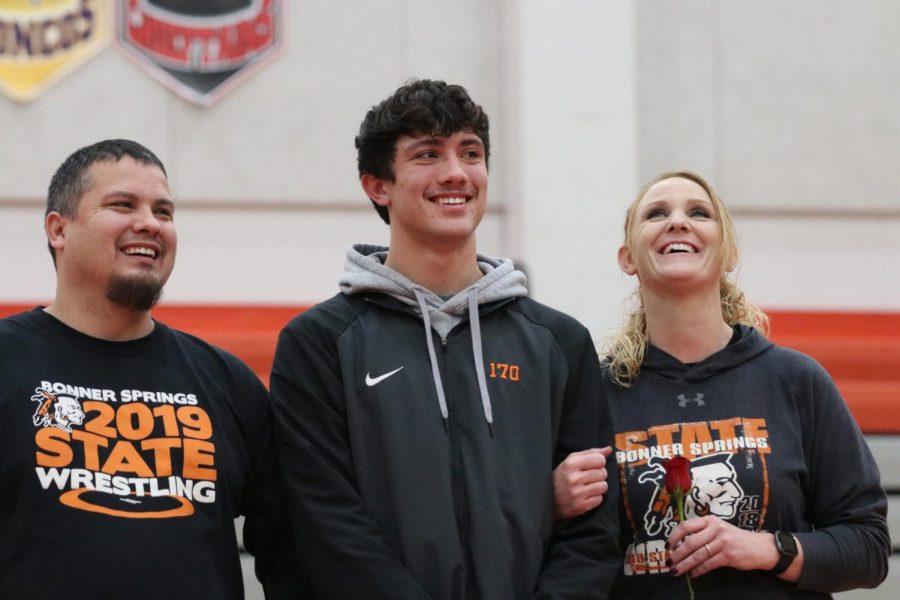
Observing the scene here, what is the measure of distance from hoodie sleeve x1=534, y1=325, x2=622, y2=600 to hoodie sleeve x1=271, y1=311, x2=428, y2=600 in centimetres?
30

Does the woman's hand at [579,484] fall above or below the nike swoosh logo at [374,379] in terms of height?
below

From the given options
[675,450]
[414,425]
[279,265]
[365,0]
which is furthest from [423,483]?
[365,0]

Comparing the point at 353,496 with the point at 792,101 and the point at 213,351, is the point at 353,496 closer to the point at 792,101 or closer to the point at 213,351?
the point at 213,351

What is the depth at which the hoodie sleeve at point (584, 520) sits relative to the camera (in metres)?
2.39

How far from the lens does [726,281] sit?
10.0 ft

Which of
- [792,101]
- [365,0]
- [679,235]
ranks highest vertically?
[365,0]

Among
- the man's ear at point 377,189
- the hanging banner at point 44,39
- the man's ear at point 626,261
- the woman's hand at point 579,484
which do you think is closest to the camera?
the woman's hand at point 579,484

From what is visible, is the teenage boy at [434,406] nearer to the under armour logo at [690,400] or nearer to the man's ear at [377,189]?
the man's ear at [377,189]

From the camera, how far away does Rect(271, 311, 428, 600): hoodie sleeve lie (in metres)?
2.30

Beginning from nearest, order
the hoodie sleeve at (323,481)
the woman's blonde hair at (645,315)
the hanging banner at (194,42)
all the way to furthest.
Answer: the hoodie sleeve at (323,481) < the woman's blonde hair at (645,315) < the hanging banner at (194,42)

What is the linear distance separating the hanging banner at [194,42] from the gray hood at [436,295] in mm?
3236

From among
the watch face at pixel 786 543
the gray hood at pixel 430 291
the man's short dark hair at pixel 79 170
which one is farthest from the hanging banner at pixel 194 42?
the watch face at pixel 786 543

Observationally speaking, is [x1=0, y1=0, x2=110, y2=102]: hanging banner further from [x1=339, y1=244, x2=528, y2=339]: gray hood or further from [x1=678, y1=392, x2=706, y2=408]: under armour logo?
[x1=678, y1=392, x2=706, y2=408]: under armour logo

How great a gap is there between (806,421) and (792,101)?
12.1 ft
